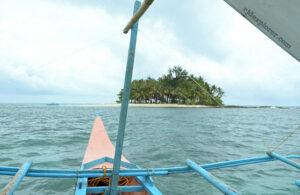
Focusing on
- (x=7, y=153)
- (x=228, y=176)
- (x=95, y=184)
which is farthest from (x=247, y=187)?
(x=7, y=153)

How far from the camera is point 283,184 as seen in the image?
16.8 ft

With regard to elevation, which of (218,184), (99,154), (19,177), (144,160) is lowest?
(144,160)

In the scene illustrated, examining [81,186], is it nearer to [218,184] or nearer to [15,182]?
[15,182]

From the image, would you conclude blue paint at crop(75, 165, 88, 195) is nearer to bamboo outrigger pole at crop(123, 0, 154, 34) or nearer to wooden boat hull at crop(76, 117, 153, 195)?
wooden boat hull at crop(76, 117, 153, 195)

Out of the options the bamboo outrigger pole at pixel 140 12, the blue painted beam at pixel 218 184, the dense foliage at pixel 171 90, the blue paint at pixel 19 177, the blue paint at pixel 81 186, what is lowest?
the blue paint at pixel 81 186

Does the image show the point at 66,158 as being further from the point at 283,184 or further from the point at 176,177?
the point at 283,184

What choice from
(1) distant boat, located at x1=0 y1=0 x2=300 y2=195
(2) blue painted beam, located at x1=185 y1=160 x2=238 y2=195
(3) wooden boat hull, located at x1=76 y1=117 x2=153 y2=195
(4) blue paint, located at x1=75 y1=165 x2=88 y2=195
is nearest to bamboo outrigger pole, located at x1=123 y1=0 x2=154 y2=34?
(1) distant boat, located at x1=0 y1=0 x2=300 y2=195

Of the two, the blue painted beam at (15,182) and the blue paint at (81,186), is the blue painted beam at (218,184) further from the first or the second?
the blue painted beam at (15,182)

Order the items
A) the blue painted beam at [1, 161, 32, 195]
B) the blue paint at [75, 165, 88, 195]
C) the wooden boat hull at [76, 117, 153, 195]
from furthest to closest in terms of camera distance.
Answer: the wooden boat hull at [76, 117, 153, 195] → the blue paint at [75, 165, 88, 195] → the blue painted beam at [1, 161, 32, 195]

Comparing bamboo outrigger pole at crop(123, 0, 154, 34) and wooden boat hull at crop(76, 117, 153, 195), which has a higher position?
bamboo outrigger pole at crop(123, 0, 154, 34)

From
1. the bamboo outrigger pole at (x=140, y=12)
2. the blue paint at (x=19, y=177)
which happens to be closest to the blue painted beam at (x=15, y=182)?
the blue paint at (x=19, y=177)

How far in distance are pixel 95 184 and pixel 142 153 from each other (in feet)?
15.3

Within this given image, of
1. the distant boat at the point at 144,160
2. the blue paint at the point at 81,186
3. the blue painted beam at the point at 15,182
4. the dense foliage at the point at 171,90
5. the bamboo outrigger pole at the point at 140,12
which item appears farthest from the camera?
the dense foliage at the point at 171,90

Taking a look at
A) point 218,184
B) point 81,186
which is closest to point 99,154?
point 81,186
